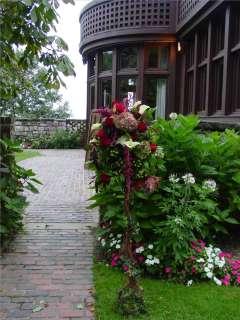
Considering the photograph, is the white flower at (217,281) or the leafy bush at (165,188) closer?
the leafy bush at (165,188)

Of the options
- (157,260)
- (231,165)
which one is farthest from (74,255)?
(231,165)

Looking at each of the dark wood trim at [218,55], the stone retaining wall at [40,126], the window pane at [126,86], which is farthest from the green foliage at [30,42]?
the stone retaining wall at [40,126]

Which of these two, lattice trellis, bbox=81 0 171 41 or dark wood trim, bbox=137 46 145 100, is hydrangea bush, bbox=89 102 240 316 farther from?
dark wood trim, bbox=137 46 145 100

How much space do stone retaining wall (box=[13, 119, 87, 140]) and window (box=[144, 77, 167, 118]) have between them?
704cm

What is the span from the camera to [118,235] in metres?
5.31

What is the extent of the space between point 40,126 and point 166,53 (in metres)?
9.44

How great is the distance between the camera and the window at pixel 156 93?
16297mm

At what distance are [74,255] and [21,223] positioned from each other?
1247mm

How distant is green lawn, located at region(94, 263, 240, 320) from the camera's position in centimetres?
390

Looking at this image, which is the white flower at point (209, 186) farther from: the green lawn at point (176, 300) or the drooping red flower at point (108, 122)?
the drooping red flower at point (108, 122)

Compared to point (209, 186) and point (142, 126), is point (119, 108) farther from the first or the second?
point (209, 186)

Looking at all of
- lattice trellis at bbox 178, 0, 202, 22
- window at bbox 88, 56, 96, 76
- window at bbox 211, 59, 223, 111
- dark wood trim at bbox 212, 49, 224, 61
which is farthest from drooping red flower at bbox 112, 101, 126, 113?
window at bbox 88, 56, 96, 76

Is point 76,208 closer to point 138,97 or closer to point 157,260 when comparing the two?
point 157,260

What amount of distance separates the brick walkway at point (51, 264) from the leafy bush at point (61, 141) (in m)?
13.6
